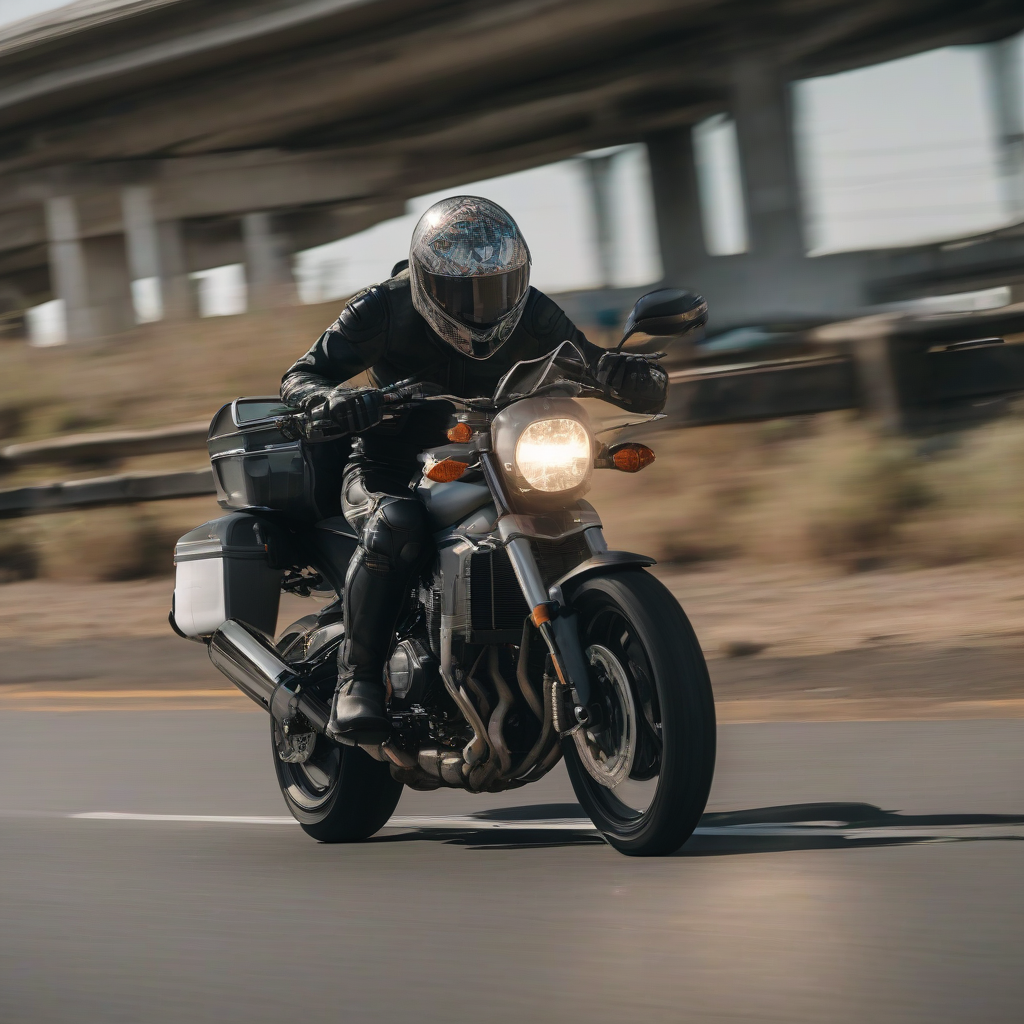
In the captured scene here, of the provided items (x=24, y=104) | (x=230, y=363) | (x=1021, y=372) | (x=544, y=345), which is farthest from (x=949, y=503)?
(x=24, y=104)

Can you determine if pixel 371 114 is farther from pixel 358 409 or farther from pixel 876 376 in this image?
pixel 358 409

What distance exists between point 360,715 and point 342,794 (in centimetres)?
61

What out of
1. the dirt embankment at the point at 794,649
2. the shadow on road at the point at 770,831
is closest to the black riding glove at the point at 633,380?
the shadow on road at the point at 770,831

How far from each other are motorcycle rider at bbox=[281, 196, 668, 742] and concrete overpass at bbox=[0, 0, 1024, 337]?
16.1m

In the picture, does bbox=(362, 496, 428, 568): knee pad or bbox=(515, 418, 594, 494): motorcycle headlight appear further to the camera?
bbox=(362, 496, 428, 568): knee pad

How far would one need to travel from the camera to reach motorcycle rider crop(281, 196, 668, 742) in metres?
4.89

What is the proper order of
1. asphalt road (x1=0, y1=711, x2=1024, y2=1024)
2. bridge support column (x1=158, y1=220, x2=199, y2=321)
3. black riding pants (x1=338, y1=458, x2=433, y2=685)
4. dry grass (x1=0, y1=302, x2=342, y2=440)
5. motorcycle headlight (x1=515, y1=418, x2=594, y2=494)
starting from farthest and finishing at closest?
bridge support column (x1=158, y1=220, x2=199, y2=321)
dry grass (x1=0, y1=302, x2=342, y2=440)
black riding pants (x1=338, y1=458, x2=433, y2=685)
motorcycle headlight (x1=515, y1=418, x2=594, y2=494)
asphalt road (x1=0, y1=711, x2=1024, y2=1024)

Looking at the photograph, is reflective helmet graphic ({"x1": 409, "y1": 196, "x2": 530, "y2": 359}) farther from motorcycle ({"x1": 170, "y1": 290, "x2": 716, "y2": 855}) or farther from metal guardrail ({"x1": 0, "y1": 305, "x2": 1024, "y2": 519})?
metal guardrail ({"x1": 0, "y1": 305, "x2": 1024, "y2": 519})

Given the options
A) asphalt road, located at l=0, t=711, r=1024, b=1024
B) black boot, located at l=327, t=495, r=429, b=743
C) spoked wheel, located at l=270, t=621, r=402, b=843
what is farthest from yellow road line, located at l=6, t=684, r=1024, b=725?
black boot, located at l=327, t=495, r=429, b=743

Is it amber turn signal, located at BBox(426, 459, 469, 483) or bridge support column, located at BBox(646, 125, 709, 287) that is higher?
bridge support column, located at BBox(646, 125, 709, 287)

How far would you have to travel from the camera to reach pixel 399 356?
17.1 ft

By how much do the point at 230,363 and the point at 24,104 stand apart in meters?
8.45

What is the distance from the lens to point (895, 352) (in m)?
14.9

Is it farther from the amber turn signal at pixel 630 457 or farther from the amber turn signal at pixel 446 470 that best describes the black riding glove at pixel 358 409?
the amber turn signal at pixel 630 457
